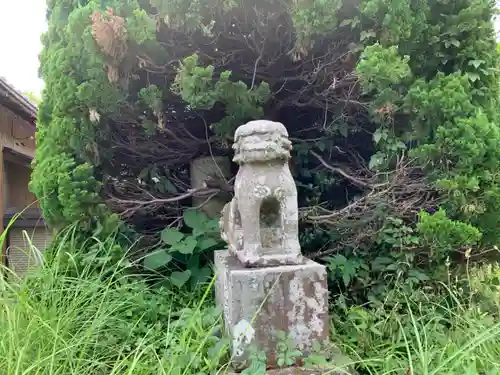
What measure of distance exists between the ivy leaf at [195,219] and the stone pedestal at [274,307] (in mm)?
1330

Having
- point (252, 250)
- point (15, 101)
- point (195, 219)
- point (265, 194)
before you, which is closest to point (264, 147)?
point (265, 194)

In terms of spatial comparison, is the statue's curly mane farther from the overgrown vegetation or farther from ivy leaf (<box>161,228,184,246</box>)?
ivy leaf (<box>161,228,184,246</box>)

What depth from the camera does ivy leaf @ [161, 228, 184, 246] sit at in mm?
3414

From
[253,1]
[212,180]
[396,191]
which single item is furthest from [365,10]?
[212,180]

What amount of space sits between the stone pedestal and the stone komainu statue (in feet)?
0.33

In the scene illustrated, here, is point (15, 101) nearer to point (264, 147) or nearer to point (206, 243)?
point (206, 243)

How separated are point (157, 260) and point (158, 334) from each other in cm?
88

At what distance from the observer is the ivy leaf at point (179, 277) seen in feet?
10.7

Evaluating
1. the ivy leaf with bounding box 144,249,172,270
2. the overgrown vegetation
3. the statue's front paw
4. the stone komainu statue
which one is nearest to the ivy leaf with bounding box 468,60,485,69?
the overgrown vegetation

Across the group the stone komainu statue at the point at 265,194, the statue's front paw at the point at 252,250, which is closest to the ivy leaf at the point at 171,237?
the stone komainu statue at the point at 265,194

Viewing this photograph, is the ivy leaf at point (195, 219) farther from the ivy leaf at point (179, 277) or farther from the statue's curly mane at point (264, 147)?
the statue's curly mane at point (264, 147)

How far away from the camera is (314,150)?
3.89 meters

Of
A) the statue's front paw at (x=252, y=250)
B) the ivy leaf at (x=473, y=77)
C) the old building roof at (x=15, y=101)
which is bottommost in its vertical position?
the statue's front paw at (x=252, y=250)

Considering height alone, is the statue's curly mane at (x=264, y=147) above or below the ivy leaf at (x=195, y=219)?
above
